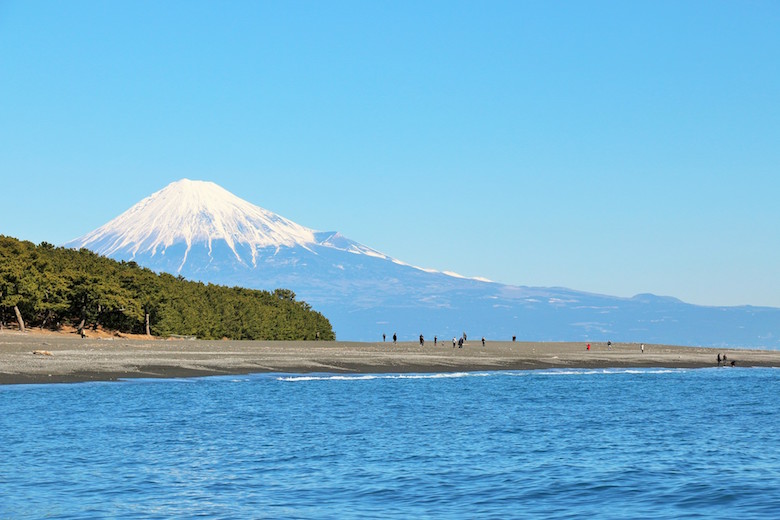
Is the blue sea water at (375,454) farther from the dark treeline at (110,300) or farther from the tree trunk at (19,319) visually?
the dark treeline at (110,300)

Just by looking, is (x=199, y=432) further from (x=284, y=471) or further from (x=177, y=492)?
(x=177, y=492)

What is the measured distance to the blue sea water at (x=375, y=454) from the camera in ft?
82.7

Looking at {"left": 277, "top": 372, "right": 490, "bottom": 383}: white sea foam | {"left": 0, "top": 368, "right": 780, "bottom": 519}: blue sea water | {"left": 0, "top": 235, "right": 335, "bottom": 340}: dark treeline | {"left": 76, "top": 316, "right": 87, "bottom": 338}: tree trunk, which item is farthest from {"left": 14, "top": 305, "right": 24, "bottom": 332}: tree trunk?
{"left": 0, "top": 368, "right": 780, "bottom": 519}: blue sea water

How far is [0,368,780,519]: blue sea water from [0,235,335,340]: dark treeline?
57.6 m

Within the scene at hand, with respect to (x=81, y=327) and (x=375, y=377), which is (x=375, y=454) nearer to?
(x=375, y=377)

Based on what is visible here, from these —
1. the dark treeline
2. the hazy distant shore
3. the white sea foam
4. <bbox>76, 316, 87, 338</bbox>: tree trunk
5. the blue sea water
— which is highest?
the dark treeline

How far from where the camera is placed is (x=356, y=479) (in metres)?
29.0

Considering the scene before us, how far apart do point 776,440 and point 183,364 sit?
48.0 meters

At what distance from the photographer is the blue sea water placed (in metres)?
25.2

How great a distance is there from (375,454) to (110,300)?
295 feet

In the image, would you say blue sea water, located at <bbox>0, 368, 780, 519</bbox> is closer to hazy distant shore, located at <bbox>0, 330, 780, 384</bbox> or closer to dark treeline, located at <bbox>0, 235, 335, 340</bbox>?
hazy distant shore, located at <bbox>0, 330, 780, 384</bbox>

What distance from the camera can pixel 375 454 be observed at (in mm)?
34219

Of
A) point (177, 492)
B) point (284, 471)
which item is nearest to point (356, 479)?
point (284, 471)

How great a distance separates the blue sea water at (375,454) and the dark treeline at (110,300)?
57645 millimetres
